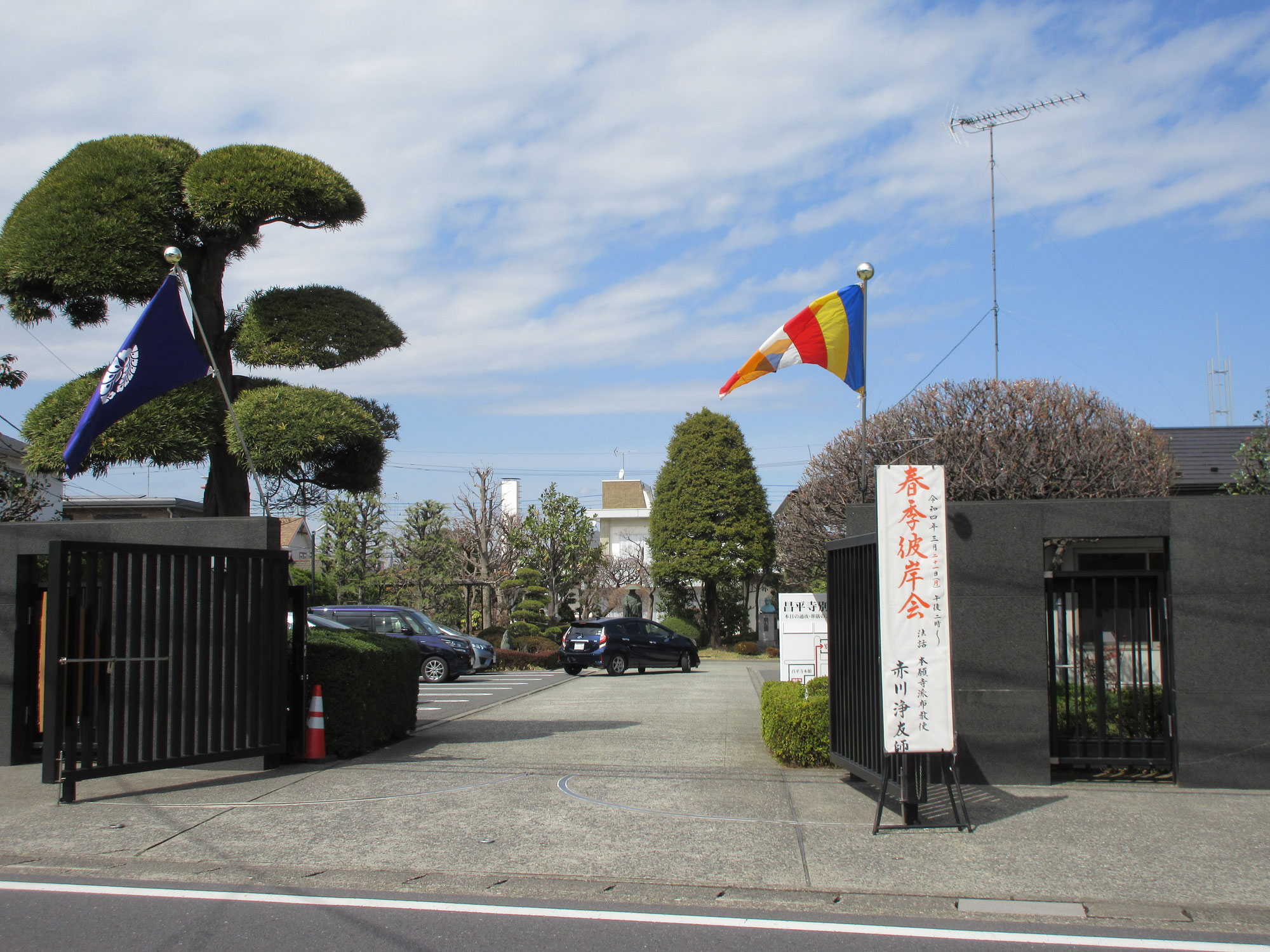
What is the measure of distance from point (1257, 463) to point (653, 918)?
1421 centimetres

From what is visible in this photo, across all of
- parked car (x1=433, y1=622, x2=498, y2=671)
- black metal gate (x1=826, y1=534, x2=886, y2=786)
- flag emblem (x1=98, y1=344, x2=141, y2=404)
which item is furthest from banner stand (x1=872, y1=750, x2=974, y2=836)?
parked car (x1=433, y1=622, x2=498, y2=671)

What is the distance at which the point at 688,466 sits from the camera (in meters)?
37.2

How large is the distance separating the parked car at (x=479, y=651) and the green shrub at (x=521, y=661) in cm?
148

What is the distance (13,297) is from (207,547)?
3.39 meters

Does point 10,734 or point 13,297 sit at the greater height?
point 13,297

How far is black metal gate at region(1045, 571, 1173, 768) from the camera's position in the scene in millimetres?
8375

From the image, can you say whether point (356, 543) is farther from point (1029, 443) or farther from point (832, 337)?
point (832, 337)

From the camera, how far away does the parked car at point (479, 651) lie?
23531 millimetres

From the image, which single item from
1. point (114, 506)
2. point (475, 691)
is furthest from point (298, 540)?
point (475, 691)

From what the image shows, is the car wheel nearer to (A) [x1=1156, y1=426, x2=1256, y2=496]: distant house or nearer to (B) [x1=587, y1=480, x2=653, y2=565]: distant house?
(A) [x1=1156, y1=426, x2=1256, y2=496]: distant house

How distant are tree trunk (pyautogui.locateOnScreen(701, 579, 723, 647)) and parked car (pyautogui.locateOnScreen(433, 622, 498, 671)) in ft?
45.2

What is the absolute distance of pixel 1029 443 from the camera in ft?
59.7

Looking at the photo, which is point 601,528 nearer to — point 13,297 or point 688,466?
point 688,466

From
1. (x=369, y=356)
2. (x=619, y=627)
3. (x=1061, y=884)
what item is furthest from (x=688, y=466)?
(x=1061, y=884)
